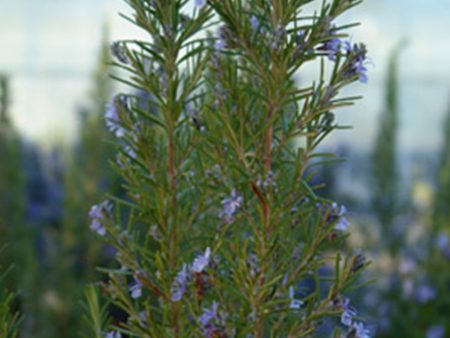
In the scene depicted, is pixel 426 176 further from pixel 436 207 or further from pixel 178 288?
pixel 178 288

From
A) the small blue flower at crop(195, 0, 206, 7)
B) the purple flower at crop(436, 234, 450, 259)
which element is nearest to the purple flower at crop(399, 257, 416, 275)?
the purple flower at crop(436, 234, 450, 259)

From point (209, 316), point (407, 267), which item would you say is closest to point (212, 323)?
point (209, 316)

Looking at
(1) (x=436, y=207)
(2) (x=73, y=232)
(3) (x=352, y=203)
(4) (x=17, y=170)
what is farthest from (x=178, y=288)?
(3) (x=352, y=203)

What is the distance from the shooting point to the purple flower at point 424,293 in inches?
126

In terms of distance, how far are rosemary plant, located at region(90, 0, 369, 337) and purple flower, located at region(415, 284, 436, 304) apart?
95.0 inches

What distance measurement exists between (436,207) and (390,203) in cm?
25

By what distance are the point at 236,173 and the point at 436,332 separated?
2.41 m

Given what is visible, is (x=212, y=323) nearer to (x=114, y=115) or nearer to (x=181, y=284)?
(x=181, y=284)

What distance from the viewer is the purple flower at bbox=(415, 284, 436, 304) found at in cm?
319

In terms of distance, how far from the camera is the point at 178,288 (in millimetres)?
850

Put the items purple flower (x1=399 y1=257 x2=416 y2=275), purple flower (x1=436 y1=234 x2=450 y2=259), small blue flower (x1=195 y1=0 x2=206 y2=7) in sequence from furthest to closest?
purple flower (x1=399 y1=257 x2=416 y2=275) < purple flower (x1=436 y1=234 x2=450 y2=259) < small blue flower (x1=195 y1=0 x2=206 y2=7)

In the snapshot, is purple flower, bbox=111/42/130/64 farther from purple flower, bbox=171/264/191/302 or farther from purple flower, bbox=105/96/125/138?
purple flower, bbox=171/264/191/302

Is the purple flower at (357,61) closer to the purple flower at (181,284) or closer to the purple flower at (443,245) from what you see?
the purple flower at (181,284)

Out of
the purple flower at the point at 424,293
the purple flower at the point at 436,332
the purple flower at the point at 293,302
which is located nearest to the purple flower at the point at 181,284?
the purple flower at the point at 293,302
